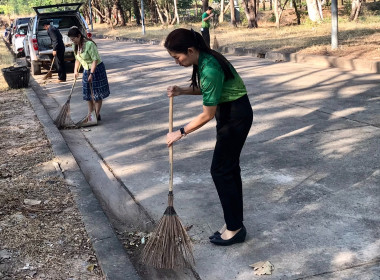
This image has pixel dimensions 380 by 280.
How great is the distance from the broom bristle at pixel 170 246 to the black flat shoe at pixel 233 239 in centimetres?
28

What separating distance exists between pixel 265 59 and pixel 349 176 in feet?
37.8

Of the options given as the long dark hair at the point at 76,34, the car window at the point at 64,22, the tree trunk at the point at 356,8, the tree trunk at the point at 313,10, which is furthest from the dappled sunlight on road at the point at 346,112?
the tree trunk at the point at 356,8

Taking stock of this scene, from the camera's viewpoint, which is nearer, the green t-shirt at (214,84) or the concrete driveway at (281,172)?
the green t-shirt at (214,84)

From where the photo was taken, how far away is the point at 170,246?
380cm

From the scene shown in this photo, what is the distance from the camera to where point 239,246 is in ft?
13.2

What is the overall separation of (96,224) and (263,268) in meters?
1.51

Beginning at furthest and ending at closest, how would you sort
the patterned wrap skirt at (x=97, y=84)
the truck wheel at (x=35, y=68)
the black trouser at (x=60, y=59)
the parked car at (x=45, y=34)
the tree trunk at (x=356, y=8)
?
1. the tree trunk at (x=356, y=8)
2. the truck wheel at (x=35, y=68)
3. the parked car at (x=45, y=34)
4. the black trouser at (x=60, y=59)
5. the patterned wrap skirt at (x=97, y=84)

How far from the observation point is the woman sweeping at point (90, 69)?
8.05m

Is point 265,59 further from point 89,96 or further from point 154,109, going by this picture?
point 89,96

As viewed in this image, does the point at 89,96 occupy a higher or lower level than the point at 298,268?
higher

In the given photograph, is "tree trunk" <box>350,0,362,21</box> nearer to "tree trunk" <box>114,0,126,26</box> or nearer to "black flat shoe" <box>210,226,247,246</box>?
→ "black flat shoe" <box>210,226,247,246</box>

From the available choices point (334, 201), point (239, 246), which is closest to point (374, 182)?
point (334, 201)

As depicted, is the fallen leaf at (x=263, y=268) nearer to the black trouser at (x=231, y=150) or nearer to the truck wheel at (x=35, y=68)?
the black trouser at (x=231, y=150)

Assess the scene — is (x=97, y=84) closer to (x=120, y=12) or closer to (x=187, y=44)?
(x=187, y=44)
